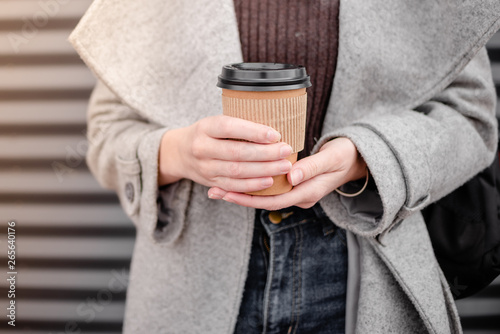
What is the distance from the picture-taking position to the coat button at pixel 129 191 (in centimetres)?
117

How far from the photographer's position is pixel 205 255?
45.4 inches

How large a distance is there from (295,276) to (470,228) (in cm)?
58

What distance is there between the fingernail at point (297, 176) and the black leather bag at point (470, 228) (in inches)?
24.7

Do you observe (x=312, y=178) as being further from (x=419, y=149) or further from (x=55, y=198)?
(x=55, y=198)

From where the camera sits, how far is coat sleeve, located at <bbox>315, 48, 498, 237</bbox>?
3.02 feet

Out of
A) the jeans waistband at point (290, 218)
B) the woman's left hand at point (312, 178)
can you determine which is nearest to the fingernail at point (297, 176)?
the woman's left hand at point (312, 178)

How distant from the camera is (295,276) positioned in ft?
3.57

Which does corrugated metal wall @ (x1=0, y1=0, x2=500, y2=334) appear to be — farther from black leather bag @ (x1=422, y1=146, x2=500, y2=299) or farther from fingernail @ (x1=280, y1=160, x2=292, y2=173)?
fingernail @ (x1=280, y1=160, x2=292, y2=173)

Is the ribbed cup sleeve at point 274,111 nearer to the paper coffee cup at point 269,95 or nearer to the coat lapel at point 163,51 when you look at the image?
the paper coffee cup at point 269,95

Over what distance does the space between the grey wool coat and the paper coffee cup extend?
0.17 m

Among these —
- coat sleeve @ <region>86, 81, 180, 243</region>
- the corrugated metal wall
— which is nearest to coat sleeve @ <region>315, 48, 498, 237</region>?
coat sleeve @ <region>86, 81, 180, 243</region>

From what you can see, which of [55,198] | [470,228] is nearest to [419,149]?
[470,228]

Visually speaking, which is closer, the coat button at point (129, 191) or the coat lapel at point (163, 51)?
the coat lapel at point (163, 51)

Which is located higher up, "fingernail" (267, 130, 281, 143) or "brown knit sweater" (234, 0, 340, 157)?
"brown knit sweater" (234, 0, 340, 157)
